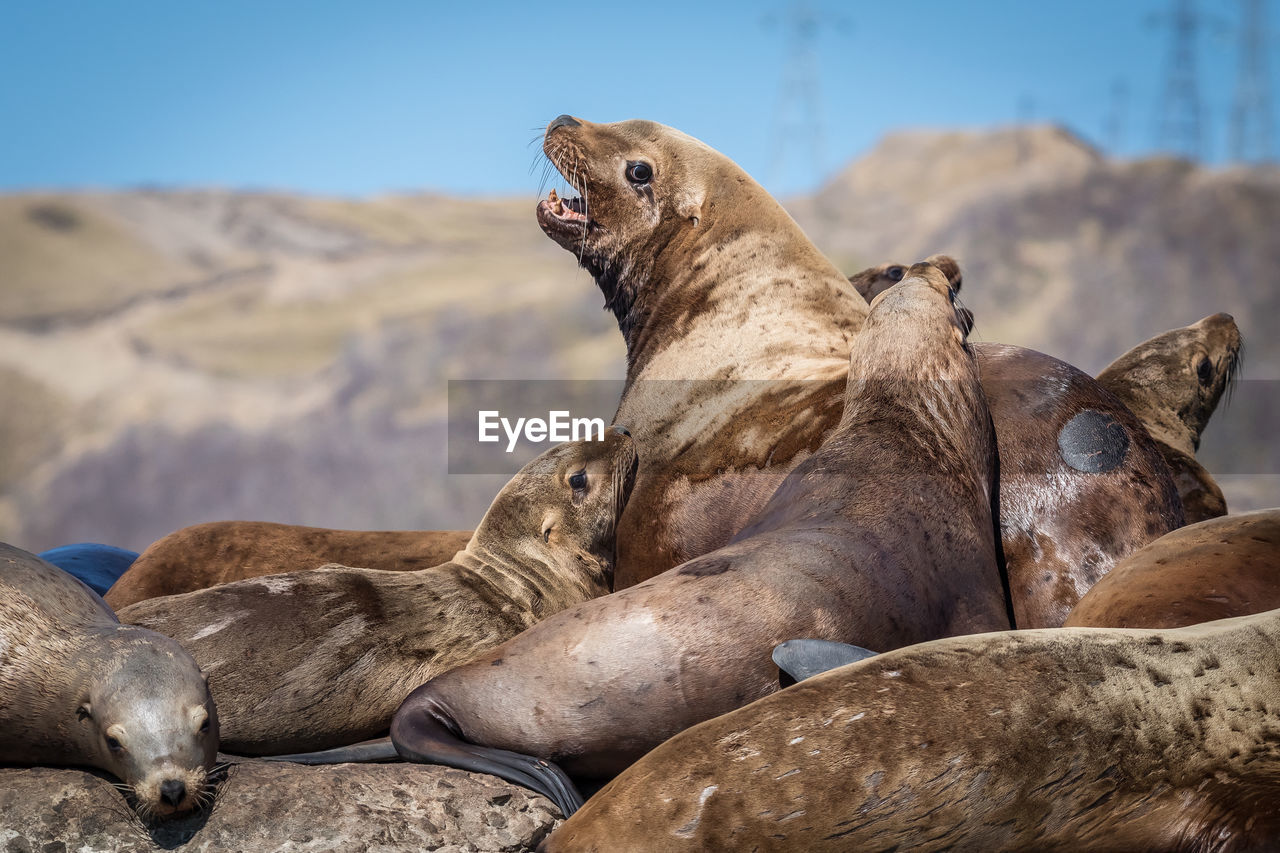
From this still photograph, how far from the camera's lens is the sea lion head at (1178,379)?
5.57 meters

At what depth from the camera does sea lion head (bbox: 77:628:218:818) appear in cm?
285

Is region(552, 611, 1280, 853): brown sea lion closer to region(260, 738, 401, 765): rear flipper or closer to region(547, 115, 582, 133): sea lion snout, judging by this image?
region(260, 738, 401, 765): rear flipper

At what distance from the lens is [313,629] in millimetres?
3854

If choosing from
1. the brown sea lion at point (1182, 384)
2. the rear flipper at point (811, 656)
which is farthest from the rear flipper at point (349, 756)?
the brown sea lion at point (1182, 384)

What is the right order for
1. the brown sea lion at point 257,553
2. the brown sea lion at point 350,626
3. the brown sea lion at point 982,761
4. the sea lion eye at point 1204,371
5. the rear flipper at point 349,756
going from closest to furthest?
the brown sea lion at point 982,761 < the rear flipper at point 349,756 < the brown sea lion at point 350,626 < the brown sea lion at point 257,553 < the sea lion eye at point 1204,371

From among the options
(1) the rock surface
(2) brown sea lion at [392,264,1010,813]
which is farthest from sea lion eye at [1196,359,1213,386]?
(1) the rock surface

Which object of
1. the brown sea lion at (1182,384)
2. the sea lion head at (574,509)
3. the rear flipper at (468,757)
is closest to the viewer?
the rear flipper at (468,757)

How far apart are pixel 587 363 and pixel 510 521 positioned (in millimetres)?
25701

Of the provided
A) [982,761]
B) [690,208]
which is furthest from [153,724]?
[690,208]

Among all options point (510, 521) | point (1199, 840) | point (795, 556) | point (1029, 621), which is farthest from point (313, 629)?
point (1199, 840)

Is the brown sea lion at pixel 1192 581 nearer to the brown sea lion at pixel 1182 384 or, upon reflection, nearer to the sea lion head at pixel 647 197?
the brown sea lion at pixel 1182 384

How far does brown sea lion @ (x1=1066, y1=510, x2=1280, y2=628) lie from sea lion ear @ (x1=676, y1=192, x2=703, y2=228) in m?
2.58

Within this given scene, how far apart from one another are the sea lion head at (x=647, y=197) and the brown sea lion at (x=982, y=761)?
315 centimetres

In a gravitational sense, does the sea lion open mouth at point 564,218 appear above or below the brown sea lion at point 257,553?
above
